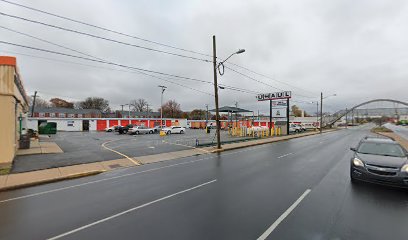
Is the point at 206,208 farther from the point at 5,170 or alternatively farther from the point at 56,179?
the point at 5,170

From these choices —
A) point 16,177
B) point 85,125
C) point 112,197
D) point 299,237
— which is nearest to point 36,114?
point 85,125

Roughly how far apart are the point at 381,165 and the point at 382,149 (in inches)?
70.3

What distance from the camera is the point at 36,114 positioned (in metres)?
84.6

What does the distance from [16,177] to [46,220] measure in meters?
5.88

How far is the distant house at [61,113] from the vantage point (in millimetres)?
85562

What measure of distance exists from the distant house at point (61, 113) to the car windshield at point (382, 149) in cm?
9780

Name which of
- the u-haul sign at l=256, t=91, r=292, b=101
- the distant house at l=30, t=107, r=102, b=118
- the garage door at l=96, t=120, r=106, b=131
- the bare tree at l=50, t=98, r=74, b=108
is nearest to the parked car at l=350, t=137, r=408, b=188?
the u-haul sign at l=256, t=91, r=292, b=101

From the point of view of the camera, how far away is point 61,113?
3602 inches

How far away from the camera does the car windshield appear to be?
793cm

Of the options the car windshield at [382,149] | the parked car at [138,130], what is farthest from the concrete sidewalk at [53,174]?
the parked car at [138,130]

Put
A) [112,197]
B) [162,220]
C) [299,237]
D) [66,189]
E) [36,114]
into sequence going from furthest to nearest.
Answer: [36,114] → [66,189] → [112,197] → [162,220] → [299,237]

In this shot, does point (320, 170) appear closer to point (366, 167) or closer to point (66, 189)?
point (366, 167)

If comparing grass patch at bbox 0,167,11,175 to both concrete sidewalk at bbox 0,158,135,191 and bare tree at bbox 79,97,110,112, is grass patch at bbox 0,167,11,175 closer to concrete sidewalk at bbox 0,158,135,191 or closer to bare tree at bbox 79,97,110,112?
concrete sidewalk at bbox 0,158,135,191

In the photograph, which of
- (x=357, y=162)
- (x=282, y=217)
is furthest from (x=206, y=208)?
(x=357, y=162)
